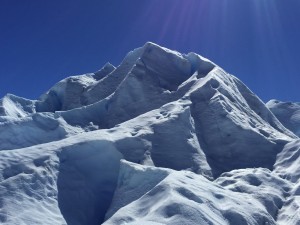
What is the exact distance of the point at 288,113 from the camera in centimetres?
4897

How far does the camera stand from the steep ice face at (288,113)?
46.5 meters

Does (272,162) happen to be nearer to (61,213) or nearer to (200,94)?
(200,94)

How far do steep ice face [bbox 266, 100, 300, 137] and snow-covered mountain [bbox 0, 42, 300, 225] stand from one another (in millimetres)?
8975

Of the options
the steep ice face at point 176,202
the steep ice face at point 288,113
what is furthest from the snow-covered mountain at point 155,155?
the steep ice face at point 288,113

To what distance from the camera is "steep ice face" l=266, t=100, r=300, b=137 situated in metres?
46.5

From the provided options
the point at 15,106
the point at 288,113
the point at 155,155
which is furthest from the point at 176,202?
the point at 288,113

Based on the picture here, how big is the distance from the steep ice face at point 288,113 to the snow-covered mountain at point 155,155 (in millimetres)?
8975

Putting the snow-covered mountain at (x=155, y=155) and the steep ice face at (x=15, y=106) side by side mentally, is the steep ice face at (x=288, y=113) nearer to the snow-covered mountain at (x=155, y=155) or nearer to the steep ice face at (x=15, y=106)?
the snow-covered mountain at (x=155, y=155)

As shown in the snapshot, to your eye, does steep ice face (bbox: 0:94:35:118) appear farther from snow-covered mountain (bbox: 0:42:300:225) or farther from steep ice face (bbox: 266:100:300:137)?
steep ice face (bbox: 266:100:300:137)

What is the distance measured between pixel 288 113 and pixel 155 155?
27.5 m

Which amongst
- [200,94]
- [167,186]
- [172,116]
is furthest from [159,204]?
[200,94]

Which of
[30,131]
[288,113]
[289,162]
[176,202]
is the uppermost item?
[288,113]

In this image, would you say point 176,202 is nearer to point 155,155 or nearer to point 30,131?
point 155,155

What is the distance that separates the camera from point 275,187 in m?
23.6
